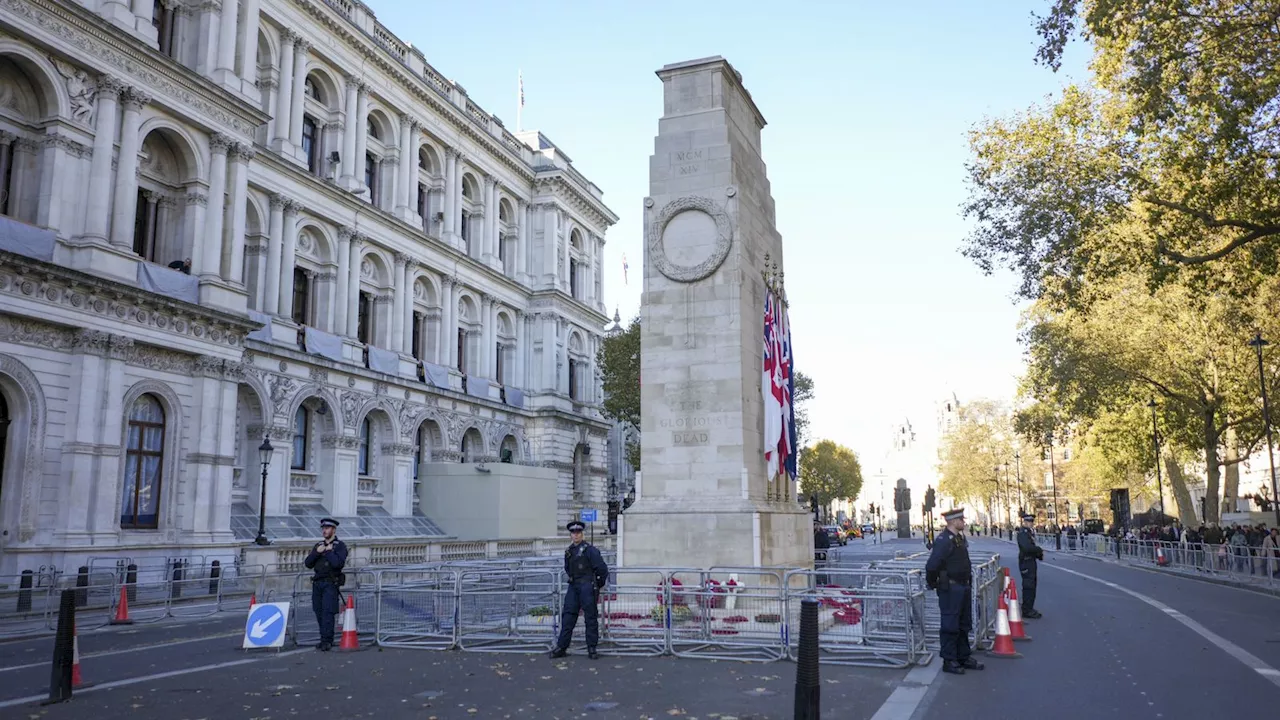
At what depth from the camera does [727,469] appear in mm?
17188

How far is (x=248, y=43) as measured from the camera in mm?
33625

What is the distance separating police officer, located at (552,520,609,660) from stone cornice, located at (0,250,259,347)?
60.7 feet

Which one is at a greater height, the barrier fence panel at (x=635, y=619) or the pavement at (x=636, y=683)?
the barrier fence panel at (x=635, y=619)

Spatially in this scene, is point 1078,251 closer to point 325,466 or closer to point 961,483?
point 325,466

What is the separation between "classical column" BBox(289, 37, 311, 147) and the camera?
38.8 meters

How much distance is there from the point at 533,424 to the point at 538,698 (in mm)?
47444

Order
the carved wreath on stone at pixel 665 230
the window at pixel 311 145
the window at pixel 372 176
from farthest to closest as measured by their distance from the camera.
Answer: the window at pixel 372 176 → the window at pixel 311 145 → the carved wreath on stone at pixel 665 230

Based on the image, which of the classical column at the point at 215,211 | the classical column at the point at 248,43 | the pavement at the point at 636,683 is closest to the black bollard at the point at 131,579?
the pavement at the point at 636,683

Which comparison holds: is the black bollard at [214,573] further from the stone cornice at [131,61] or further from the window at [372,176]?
the window at [372,176]

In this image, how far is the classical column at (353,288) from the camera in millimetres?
41625

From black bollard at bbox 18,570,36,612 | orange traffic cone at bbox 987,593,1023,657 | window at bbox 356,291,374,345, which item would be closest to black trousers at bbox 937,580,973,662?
orange traffic cone at bbox 987,593,1023,657

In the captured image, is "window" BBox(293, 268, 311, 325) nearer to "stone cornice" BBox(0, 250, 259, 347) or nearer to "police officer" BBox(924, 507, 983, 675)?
"stone cornice" BBox(0, 250, 259, 347)

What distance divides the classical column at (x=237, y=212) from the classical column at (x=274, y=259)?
4.48 m

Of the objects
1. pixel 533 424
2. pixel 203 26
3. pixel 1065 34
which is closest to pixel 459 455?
pixel 533 424
